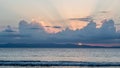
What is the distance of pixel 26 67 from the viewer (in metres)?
54.1

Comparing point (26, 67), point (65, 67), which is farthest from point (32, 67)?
point (65, 67)

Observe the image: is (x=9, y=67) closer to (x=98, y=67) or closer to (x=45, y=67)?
(x=45, y=67)

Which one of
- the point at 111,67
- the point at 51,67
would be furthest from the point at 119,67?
the point at 51,67

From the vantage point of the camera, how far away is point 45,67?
5388cm

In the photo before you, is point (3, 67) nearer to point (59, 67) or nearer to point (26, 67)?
point (26, 67)

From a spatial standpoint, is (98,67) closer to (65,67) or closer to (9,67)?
(65,67)

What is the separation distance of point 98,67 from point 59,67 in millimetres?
5555

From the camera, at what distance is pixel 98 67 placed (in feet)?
180

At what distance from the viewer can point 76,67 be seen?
55719mm

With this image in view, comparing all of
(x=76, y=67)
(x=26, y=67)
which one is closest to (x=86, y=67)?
(x=76, y=67)

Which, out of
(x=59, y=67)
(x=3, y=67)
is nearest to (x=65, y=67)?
(x=59, y=67)

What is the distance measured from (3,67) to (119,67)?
16.5 meters

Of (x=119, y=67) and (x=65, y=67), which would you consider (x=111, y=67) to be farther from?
(x=65, y=67)

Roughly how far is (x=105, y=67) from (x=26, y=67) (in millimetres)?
11467
